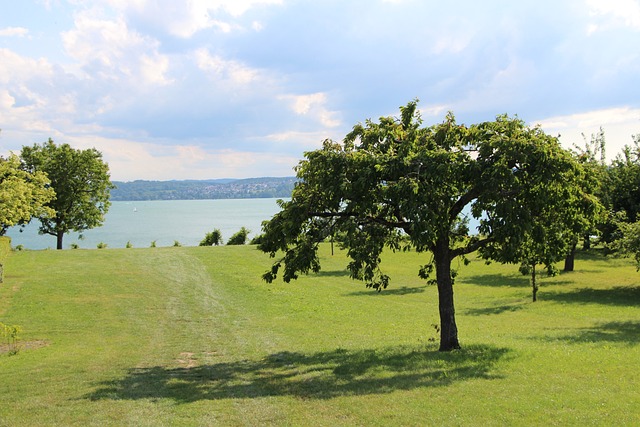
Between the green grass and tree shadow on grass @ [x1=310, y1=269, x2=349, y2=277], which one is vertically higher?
tree shadow on grass @ [x1=310, y1=269, x2=349, y2=277]

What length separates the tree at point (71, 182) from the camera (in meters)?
66.6

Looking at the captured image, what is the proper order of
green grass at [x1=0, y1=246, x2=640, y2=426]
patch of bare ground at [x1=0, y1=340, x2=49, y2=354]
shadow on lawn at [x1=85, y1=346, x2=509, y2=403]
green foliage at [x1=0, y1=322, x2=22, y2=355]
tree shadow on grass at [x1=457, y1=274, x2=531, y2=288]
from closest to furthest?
green grass at [x1=0, y1=246, x2=640, y2=426]
shadow on lawn at [x1=85, y1=346, x2=509, y2=403]
green foliage at [x1=0, y1=322, x2=22, y2=355]
patch of bare ground at [x1=0, y1=340, x2=49, y2=354]
tree shadow on grass at [x1=457, y1=274, x2=531, y2=288]

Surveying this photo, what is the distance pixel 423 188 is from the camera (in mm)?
14898

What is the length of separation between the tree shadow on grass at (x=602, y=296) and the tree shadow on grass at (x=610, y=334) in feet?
27.3

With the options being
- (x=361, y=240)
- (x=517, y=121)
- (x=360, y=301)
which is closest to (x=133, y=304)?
(x=360, y=301)

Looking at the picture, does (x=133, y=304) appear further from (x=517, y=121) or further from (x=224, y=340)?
(x=517, y=121)

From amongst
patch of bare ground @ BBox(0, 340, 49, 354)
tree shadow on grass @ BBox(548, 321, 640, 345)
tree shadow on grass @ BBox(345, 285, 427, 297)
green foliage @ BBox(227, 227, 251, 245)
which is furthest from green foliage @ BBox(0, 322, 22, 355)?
green foliage @ BBox(227, 227, 251, 245)

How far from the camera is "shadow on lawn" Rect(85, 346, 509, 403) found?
14.0 metres

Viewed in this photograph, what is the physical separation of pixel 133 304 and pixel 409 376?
78.1 ft

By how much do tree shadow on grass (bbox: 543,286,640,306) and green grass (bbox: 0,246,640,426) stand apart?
0.20 meters

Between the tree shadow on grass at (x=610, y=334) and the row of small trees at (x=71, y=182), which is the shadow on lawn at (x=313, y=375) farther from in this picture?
the row of small trees at (x=71, y=182)

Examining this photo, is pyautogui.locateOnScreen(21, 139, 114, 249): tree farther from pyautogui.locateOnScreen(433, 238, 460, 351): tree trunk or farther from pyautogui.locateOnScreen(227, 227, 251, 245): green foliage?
pyautogui.locateOnScreen(433, 238, 460, 351): tree trunk

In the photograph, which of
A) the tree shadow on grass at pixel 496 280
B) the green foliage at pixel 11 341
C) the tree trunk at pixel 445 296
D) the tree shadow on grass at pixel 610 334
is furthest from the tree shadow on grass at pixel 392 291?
the green foliage at pixel 11 341

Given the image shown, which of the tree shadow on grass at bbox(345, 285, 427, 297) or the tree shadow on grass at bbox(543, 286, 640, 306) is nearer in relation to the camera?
the tree shadow on grass at bbox(543, 286, 640, 306)
